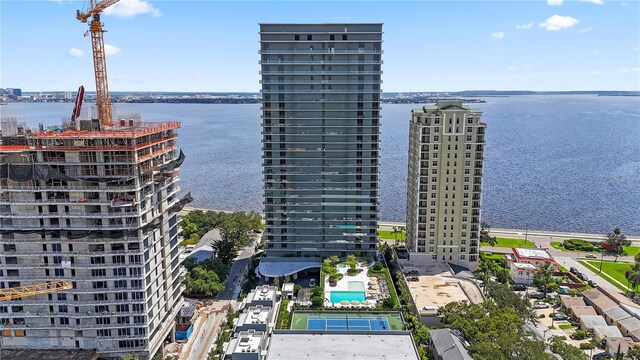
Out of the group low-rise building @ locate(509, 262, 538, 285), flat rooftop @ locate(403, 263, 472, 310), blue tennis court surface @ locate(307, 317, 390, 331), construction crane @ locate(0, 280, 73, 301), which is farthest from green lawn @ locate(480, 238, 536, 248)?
construction crane @ locate(0, 280, 73, 301)

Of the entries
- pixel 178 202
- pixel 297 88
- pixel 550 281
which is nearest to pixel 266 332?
pixel 178 202

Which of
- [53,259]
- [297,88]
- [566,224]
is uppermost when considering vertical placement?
[297,88]

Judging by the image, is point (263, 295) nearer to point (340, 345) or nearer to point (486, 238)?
point (340, 345)

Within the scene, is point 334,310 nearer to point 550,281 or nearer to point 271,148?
point 271,148

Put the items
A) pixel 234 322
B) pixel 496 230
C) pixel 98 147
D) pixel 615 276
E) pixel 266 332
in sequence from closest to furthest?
pixel 98 147, pixel 266 332, pixel 234 322, pixel 615 276, pixel 496 230

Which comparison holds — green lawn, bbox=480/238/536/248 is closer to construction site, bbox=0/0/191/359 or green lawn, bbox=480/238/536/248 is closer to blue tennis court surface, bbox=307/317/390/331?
blue tennis court surface, bbox=307/317/390/331

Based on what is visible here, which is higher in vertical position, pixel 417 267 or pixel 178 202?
pixel 178 202

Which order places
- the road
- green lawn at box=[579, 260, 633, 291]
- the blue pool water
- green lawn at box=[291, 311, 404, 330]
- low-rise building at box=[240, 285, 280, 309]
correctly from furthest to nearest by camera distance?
green lawn at box=[579, 260, 633, 291]
the blue pool water
low-rise building at box=[240, 285, 280, 309]
the road
green lawn at box=[291, 311, 404, 330]
